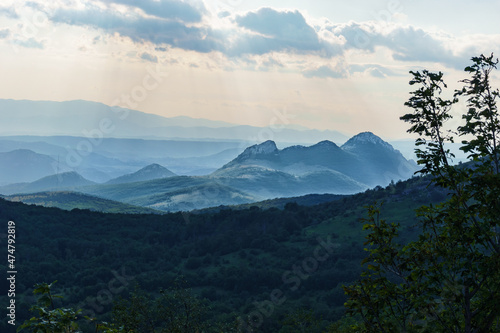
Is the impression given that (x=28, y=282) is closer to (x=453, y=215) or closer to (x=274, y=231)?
(x=274, y=231)

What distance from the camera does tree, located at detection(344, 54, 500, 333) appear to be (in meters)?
12.6

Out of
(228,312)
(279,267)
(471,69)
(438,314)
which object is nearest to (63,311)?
(438,314)

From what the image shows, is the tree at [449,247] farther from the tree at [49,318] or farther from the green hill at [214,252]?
the green hill at [214,252]

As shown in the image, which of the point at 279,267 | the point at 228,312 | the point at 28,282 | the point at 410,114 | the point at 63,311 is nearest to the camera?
the point at 63,311

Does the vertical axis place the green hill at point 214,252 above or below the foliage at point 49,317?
below

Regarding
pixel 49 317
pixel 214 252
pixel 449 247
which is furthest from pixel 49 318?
pixel 214 252

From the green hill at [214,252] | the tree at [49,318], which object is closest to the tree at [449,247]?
the tree at [49,318]

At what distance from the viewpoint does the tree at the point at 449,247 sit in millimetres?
12594

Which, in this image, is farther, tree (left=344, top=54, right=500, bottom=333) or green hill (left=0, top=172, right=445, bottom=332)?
green hill (left=0, top=172, right=445, bottom=332)

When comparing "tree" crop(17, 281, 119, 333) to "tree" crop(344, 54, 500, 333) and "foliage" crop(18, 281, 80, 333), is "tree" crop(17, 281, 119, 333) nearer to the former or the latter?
"foliage" crop(18, 281, 80, 333)

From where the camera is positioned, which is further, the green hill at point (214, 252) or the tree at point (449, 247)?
the green hill at point (214, 252)

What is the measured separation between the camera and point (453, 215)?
41.9ft

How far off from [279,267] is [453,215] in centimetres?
8967

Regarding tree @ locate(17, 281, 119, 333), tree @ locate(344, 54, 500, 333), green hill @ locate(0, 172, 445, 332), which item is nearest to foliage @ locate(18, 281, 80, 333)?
Result: tree @ locate(17, 281, 119, 333)
